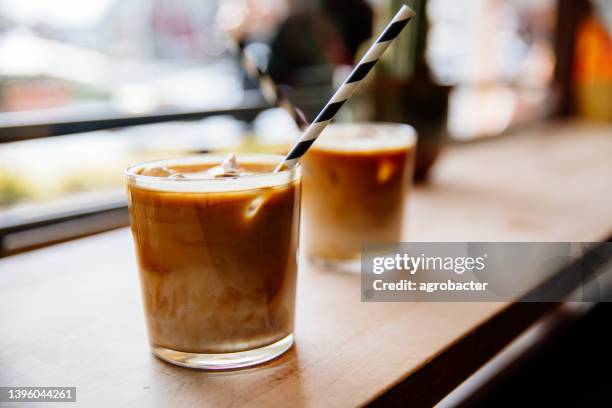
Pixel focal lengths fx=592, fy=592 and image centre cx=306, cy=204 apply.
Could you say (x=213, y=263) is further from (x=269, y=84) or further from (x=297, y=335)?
(x=269, y=84)

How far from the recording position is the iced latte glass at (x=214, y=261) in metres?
0.58

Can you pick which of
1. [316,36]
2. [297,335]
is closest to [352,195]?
[297,335]

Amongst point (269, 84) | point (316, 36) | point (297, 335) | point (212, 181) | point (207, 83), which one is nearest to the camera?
point (212, 181)

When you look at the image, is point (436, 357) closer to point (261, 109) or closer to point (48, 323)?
point (48, 323)

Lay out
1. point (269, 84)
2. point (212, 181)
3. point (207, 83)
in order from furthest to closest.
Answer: point (207, 83), point (269, 84), point (212, 181)

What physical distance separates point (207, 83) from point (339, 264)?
3.62 meters

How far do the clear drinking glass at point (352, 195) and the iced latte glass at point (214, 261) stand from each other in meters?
0.26

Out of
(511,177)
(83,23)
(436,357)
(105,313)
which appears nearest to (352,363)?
(436,357)

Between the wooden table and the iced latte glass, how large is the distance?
3cm

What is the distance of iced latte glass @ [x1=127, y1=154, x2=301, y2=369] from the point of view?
0.58 meters

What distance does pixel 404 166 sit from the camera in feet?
3.04

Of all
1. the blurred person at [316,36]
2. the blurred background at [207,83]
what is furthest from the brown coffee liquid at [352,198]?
the blurred person at [316,36]

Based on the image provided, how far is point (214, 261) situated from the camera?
23.1 inches

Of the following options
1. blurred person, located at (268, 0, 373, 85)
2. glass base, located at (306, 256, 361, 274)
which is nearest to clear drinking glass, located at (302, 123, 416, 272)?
glass base, located at (306, 256, 361, 274)
